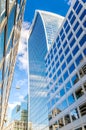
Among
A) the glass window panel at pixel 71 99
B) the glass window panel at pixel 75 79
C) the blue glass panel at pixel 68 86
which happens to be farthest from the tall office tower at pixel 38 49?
the glass window panel at pixel 75 79

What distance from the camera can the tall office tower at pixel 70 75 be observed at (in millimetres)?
31723

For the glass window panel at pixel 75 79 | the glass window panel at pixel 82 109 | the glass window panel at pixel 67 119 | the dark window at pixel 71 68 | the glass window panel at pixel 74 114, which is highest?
the dark window at pixel 71 68

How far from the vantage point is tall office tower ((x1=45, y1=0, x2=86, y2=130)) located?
104 feet

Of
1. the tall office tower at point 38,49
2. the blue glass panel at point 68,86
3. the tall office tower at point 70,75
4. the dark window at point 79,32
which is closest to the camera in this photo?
the tall office tower at point 70,75

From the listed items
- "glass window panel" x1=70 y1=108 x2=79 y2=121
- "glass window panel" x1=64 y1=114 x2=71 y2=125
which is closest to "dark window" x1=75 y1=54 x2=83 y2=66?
"glass window panel" x1=70 y1=108 x2=79 y2=121

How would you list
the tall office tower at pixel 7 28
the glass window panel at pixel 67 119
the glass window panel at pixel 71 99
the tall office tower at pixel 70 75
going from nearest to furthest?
the tall office tower at pixel 7 28 < the tall office tower at pixel 70 75 < the glass window panel at pixel 71 99 < the glass window panel at pixel 67 119

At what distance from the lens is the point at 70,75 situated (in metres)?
36.9

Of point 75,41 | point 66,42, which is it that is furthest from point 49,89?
point 75,41

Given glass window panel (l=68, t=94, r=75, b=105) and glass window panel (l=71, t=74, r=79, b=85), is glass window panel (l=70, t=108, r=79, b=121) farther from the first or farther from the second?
glass window panel (l=71, t=74, r=79, b=85)

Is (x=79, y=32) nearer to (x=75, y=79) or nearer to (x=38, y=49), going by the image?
(x=75, y=79)

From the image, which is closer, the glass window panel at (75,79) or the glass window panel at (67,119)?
the glass window panel at (75,79)

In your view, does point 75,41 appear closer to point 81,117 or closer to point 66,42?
point 66,42

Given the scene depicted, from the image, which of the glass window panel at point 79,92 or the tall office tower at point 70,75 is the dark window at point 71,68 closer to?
the tall office tower at point 70,75

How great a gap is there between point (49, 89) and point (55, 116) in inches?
390
